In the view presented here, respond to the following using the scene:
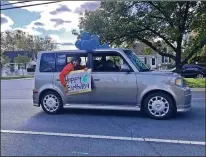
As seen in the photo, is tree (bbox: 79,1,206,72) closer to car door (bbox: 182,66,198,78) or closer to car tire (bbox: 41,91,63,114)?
car door (bbox: 182,66,198,78)

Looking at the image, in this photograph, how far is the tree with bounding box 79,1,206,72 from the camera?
13.8 meters

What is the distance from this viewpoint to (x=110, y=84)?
5914mm

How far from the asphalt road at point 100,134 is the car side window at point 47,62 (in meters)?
1.22

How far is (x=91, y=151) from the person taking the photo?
3879 millimetres

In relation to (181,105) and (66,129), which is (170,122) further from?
(66,129)

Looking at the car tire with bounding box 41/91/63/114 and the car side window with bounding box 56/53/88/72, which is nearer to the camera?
the car side window with bounding box 56/53/88/72

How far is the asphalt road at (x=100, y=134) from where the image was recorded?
3.90 m

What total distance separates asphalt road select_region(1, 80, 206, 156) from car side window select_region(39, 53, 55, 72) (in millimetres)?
1217

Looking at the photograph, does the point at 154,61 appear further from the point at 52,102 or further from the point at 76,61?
the point at 52,102

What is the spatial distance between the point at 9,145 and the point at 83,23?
12.5 m

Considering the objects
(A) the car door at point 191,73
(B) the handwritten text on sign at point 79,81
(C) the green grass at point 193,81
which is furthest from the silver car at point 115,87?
(A) the car door at point 191,73

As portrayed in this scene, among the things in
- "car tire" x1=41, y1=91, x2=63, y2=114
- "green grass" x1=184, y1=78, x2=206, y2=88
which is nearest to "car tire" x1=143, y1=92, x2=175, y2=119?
"green grass" x1=184, y1=78, x2=206, y2=88

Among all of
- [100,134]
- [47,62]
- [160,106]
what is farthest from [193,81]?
[47,62]

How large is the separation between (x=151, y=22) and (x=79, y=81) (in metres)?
10.1
